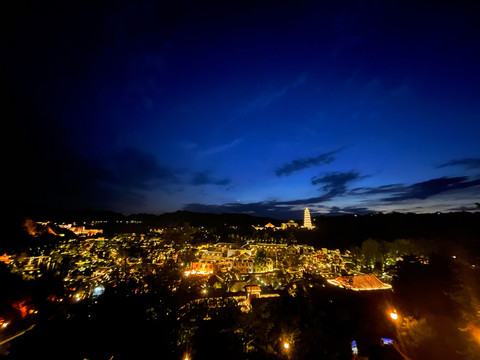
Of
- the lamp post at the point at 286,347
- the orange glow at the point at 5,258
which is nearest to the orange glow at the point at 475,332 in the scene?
the lamp post at the point at 286,347

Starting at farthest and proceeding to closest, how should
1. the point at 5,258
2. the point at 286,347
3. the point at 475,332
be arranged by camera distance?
the point at 5,258 < the point at 286,347 < the point at 475,332

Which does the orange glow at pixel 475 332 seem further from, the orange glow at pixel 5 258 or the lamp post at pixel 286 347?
the orange glow at pixel 5 258

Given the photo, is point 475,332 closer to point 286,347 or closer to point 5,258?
point 286,347

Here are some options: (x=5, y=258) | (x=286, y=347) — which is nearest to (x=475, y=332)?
(x=286, y=347)

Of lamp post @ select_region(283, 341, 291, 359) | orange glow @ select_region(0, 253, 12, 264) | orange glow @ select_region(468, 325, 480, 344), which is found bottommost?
lamp post @ select_region(283, 341, 291, 359)

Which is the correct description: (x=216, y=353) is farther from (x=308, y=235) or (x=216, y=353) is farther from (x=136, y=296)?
(x=308, y=235)

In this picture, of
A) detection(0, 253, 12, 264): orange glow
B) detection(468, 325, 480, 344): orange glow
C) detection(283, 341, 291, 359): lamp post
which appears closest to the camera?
detection(468, 325, 480, 344): orange glow

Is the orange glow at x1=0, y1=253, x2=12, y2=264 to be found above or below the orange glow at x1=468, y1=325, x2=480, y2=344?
above

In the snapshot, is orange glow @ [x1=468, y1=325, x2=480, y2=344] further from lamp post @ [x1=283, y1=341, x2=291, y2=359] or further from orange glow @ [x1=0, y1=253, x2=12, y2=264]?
orange glow @ [x1=0, y1=253, x2=12, y2=264]

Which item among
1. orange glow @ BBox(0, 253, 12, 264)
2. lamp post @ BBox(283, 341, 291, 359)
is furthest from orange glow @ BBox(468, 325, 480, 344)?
orange glow @ BBox(0, 253, 12, 264)

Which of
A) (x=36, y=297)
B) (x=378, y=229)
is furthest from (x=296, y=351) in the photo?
(x=378, y=229)

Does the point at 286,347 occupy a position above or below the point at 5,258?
below
